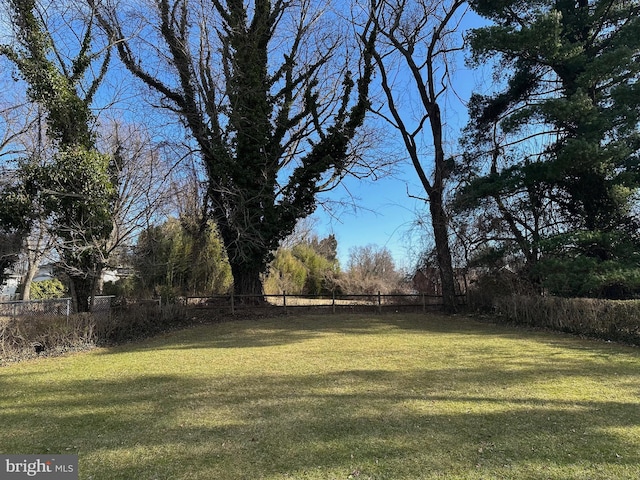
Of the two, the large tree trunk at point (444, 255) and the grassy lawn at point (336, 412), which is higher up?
the large tree trunk at point (444, 255)

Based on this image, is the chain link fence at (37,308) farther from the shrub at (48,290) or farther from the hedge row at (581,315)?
the hedge row at (581,315)

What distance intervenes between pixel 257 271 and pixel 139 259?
4.61 meters

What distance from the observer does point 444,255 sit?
16031 millimetres

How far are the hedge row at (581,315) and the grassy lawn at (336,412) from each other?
1.27 meters

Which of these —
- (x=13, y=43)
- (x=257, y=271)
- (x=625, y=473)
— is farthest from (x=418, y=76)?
(x=625, y=473)

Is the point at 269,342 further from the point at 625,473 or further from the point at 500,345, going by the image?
the point at 625,473

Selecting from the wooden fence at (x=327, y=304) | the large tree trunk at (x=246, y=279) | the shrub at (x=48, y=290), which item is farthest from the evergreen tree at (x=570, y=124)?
the shrub at (x=48, y=290)

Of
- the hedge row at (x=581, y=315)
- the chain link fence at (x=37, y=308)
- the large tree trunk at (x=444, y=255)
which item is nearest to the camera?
the hedge row at (x=581, y=315)

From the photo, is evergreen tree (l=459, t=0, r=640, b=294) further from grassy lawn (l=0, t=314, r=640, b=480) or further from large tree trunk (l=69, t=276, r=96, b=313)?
large tree trunk (l=69, t=276, r=96, b=313)

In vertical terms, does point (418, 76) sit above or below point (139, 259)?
above

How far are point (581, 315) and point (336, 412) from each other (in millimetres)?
8668

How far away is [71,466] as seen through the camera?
3.19 m

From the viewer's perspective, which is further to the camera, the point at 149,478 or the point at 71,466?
the point at 71,466

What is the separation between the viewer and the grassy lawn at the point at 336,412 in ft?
10.3
